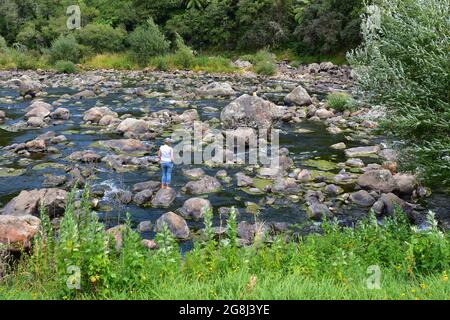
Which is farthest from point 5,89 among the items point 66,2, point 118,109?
point 66,2

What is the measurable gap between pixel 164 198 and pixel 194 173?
104 inches

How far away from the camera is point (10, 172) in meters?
15.0

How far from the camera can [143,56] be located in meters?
49.3

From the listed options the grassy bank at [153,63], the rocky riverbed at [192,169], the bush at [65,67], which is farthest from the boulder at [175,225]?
the bush at [65,67]

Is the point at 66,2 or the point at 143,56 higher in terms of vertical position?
the point at 66,2

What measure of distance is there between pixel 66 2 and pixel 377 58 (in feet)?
237

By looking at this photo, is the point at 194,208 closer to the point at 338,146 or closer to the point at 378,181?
the point at 378,181

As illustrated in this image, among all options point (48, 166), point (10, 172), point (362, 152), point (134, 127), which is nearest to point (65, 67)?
point (134, 127)

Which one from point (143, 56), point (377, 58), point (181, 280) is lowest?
point (143, 56)

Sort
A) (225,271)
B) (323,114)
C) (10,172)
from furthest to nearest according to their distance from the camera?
(323,114) → (10,172) → (225,271)

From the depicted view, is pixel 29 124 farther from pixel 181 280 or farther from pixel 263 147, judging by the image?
pixel 181 280

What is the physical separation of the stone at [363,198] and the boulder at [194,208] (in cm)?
425

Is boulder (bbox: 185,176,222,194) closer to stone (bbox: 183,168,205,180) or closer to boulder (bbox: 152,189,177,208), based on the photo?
boulder (bbox: 152,189,177,208)

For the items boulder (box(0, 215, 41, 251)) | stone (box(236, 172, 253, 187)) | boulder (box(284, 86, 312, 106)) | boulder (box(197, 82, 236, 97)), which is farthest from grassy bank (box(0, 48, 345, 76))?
boulder (box(0, 215, 41, 251))
